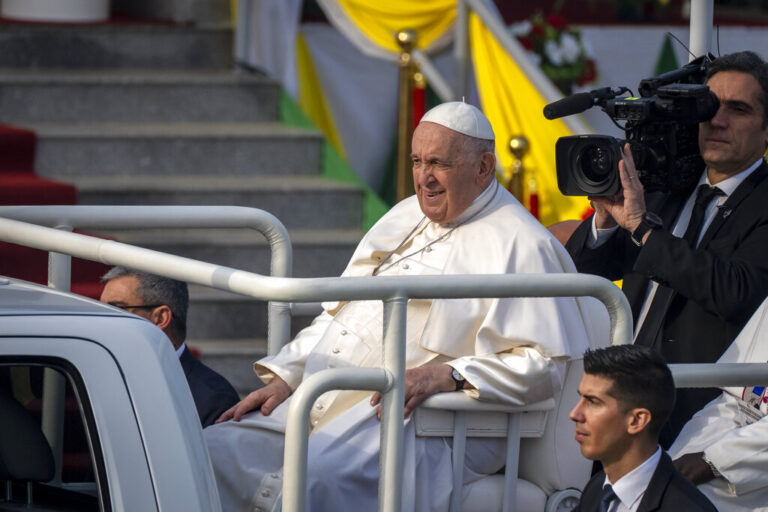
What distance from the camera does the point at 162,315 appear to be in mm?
3865

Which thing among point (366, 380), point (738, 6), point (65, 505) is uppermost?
point (738, 6)

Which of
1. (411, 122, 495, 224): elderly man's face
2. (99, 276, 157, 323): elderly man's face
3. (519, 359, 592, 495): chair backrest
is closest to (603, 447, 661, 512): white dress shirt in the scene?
(519, 359, 592, 495): chair backrest

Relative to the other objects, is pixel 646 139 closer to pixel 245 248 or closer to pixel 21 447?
pixel 21 447

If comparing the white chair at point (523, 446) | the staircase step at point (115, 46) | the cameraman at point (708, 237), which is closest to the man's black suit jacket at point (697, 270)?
the cameraman at point (708, 237)

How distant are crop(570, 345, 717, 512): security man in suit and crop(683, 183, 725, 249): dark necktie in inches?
37.1

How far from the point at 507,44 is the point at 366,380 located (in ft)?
Result: 15.7

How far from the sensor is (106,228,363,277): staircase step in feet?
21.3

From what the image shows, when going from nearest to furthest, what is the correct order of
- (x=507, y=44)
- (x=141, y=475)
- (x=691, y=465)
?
1. (x=141, y=475)
2. (x=691, y=465)
3. (x=507, y=44)

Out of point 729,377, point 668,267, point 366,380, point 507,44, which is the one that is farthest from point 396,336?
point 507,44

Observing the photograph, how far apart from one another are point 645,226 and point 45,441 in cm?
166

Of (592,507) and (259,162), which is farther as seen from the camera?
(259,162)

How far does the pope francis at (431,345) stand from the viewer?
2.96 m

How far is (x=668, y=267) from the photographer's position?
3211 mm

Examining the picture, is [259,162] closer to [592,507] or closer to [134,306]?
[134,306]
